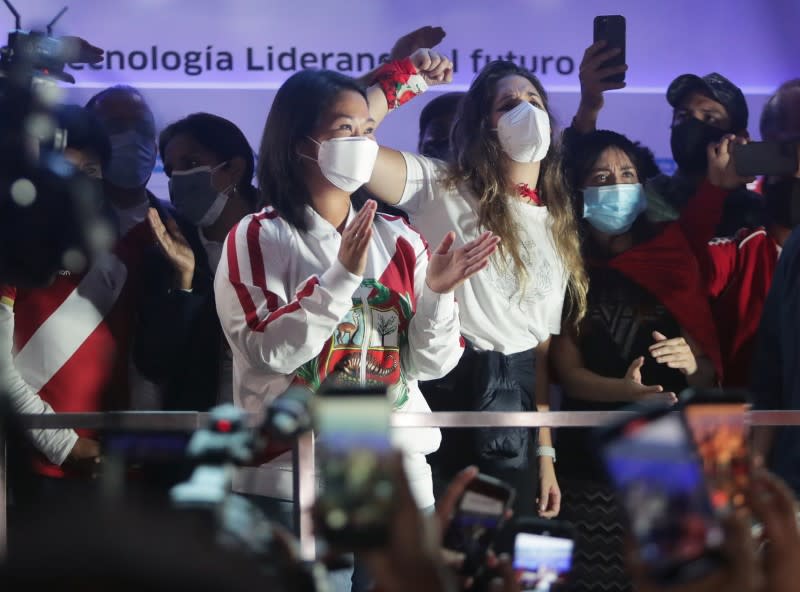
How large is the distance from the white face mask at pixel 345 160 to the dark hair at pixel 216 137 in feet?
1.03

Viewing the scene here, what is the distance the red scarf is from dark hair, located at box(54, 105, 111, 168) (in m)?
1.74

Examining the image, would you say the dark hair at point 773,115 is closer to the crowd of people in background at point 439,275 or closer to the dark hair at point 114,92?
the crowd of people in background at point 439,275

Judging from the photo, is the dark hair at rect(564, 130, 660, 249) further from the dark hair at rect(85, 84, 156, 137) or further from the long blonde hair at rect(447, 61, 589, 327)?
the dark hair at rect(85, 84, 156, 137)

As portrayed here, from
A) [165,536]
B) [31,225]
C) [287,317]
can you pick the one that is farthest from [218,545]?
[287,317]

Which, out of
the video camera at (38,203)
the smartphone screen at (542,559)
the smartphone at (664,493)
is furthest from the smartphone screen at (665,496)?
the video camera at (38,203)

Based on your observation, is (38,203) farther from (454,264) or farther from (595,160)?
(595,160)

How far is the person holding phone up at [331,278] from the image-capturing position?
3.19 meters

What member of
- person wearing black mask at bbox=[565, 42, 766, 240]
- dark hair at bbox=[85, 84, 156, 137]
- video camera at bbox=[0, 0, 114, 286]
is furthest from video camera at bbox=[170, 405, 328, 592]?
person wearing black mask at bbox=[565, 42, 766, 240]

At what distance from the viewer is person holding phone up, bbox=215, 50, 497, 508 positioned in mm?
3186

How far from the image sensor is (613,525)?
3.88 metres

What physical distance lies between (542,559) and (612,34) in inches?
112

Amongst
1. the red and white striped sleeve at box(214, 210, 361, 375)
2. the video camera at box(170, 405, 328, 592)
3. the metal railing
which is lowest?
the metal railing

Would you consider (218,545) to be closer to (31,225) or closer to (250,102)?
(31,225)

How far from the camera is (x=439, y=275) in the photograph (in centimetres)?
336
